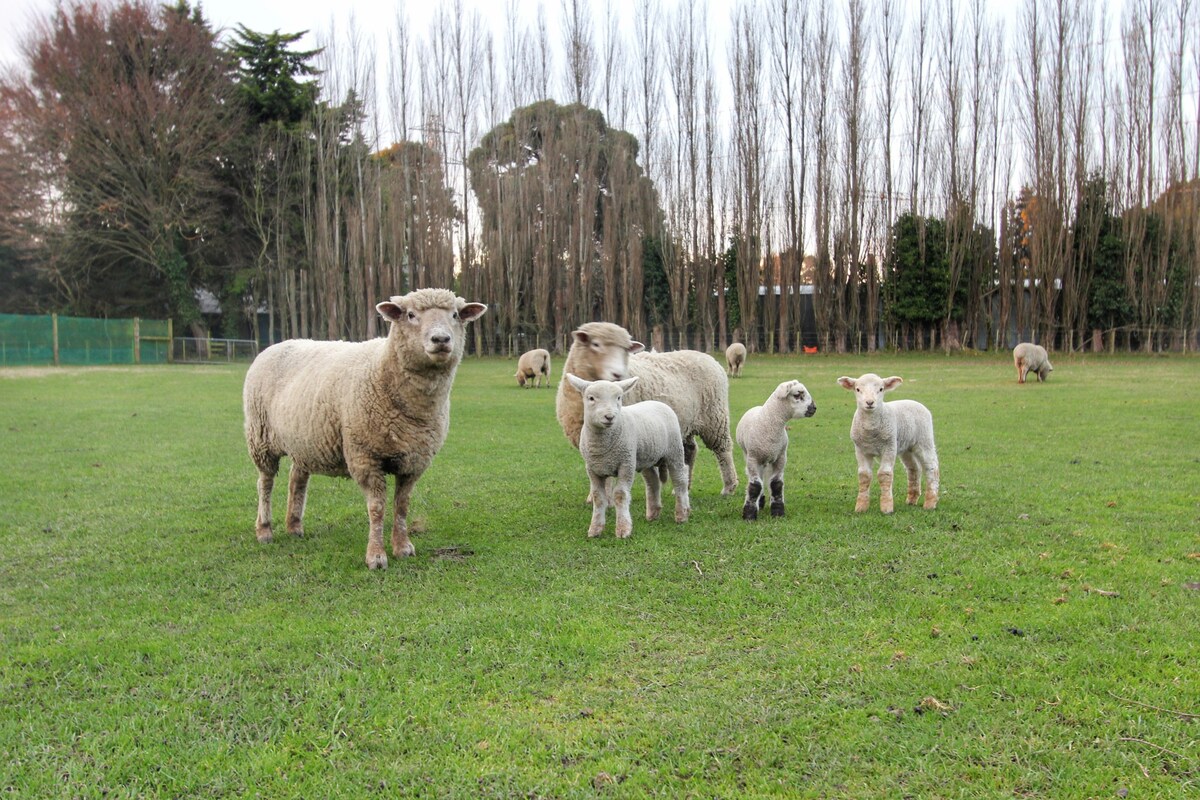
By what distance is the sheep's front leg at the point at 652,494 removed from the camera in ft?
21.8

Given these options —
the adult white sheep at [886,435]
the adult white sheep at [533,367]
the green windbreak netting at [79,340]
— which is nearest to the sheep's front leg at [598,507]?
the adult white sheep at [886,435]

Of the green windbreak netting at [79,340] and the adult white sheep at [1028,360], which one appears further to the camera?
the green windbreak netting at [79,340]

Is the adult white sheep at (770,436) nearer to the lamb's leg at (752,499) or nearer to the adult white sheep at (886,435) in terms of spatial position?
the lamb's leg at (752,499)

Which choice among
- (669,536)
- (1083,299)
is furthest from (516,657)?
(1083,299)

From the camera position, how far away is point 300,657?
12.5ft

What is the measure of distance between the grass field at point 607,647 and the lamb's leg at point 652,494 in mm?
157

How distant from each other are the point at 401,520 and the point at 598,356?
2.36 metres

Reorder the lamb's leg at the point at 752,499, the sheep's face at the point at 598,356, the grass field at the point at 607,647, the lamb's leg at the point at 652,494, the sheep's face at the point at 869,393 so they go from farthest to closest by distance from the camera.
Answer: the sheep's face at the point at 598,356, the lamb's leg at the point at 652,494, the lamb's leg at the point at 752,499, the sheep's face at the point at 869,393, the grass field at the point at 607,647

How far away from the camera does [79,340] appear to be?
107 feet

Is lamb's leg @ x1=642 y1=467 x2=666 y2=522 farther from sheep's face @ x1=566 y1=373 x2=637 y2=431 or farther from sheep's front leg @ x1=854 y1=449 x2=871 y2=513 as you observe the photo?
sheep's front leg @ x1=854 y1=449 x2=871 y2=513

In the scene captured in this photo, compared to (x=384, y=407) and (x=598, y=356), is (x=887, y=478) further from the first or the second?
(x=384, y=407)

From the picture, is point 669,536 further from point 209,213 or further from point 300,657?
point 209,213

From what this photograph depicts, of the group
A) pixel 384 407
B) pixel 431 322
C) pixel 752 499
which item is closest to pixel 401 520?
pixel 384 407

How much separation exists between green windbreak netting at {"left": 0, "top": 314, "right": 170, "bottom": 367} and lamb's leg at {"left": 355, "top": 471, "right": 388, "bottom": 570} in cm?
3173
